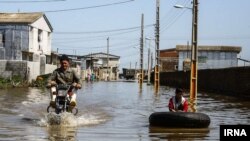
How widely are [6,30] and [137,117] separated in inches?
1650

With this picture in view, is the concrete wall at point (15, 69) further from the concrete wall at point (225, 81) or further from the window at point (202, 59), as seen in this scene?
the window at point (202, 59)

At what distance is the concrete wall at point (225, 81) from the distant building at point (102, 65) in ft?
146

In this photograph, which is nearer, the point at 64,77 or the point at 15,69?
the point at 64,77

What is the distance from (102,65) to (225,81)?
262ft

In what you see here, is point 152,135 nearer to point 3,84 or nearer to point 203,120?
point 203,120

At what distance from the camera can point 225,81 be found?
3753 centimetres

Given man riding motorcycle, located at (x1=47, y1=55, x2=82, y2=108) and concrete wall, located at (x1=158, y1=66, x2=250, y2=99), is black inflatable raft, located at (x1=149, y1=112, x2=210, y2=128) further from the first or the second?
concrete wall, located at (x1=158, y1=66, x2=250, y2=99)

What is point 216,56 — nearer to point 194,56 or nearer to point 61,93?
point 194,56

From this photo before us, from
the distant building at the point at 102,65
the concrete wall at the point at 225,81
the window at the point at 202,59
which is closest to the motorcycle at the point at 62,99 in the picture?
the concrete wall at the point at 225,81

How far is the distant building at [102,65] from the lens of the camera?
98.8 metres

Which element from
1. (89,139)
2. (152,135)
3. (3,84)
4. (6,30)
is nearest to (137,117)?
(152,135)

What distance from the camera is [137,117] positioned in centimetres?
1830

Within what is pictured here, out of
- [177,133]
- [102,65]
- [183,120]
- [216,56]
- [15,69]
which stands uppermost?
[216,56]

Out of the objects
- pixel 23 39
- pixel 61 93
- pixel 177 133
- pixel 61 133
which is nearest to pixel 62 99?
pixel 61 93
